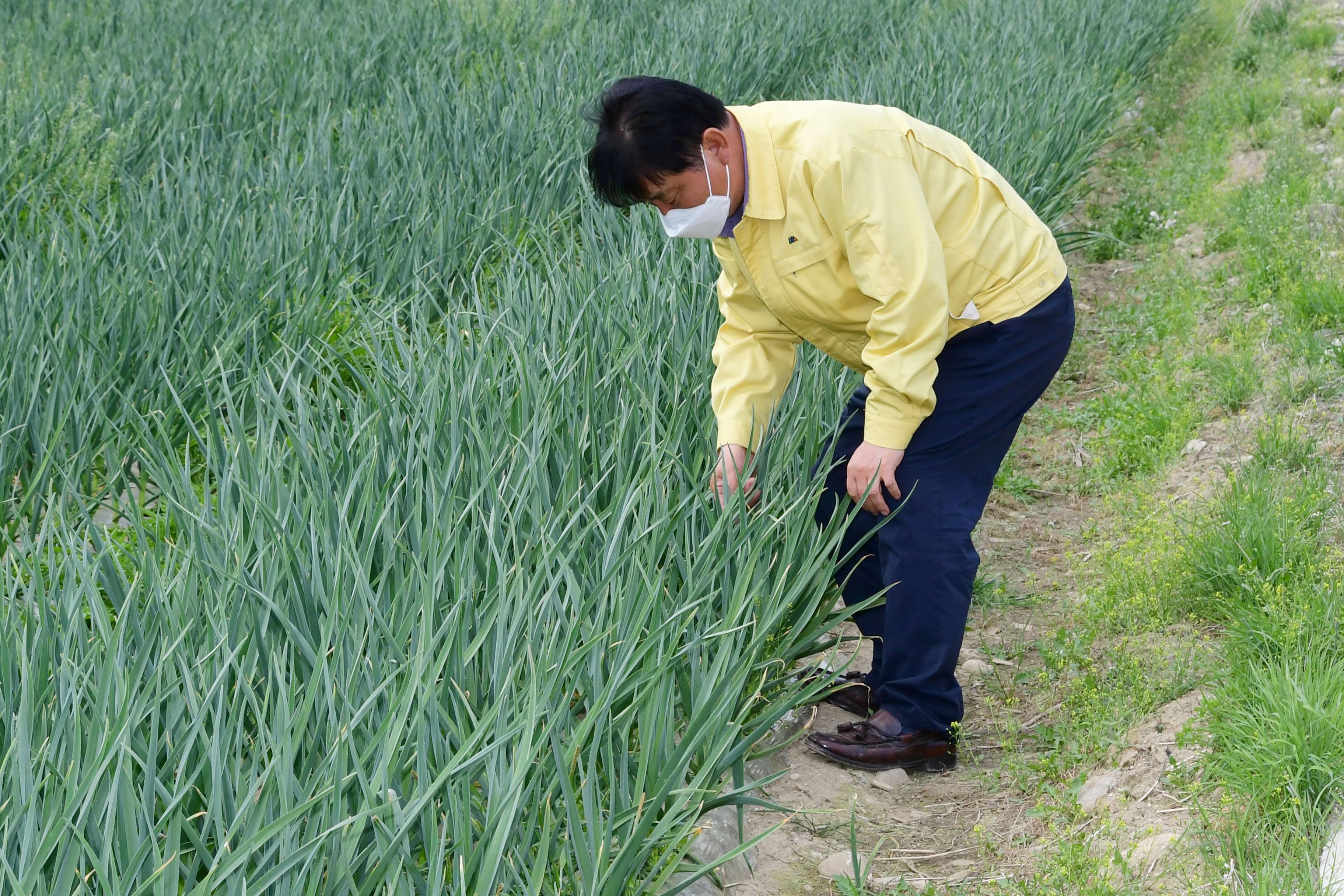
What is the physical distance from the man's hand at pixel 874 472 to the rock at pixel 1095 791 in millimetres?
515

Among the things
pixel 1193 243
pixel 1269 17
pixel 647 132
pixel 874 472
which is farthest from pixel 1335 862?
pixel 1269 17

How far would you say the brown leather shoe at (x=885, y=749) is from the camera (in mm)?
1952

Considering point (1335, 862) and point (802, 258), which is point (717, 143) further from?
point (1335, 862)

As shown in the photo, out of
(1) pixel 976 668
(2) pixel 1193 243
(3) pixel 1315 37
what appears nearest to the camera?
(1) pixel 976 668

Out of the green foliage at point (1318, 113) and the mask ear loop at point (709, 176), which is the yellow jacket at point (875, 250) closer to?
the mask ear loop at point (709, 176)

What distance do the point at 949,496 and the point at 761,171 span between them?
578 millimetres

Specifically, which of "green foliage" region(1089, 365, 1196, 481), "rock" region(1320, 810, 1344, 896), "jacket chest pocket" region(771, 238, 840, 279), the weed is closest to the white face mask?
"jacket chest pocket" region(771, 238, 840, 279)

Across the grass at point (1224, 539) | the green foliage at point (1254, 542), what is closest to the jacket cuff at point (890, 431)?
the grass at point (1224, 539)

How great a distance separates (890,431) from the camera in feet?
5.92

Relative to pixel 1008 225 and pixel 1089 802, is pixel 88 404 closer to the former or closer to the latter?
pixel 1008 225

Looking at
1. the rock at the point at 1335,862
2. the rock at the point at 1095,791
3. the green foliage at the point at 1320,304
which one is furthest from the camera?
the green foliage at the point at 1320,304

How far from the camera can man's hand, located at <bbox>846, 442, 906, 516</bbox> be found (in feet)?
6.00

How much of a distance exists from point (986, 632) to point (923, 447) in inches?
26.1

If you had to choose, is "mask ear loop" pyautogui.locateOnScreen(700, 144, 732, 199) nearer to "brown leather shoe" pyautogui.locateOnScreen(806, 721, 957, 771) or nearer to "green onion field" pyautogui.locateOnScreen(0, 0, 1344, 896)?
"green onion field" pyautogui.locateOnScreen(0, 0, 1344, 896)
